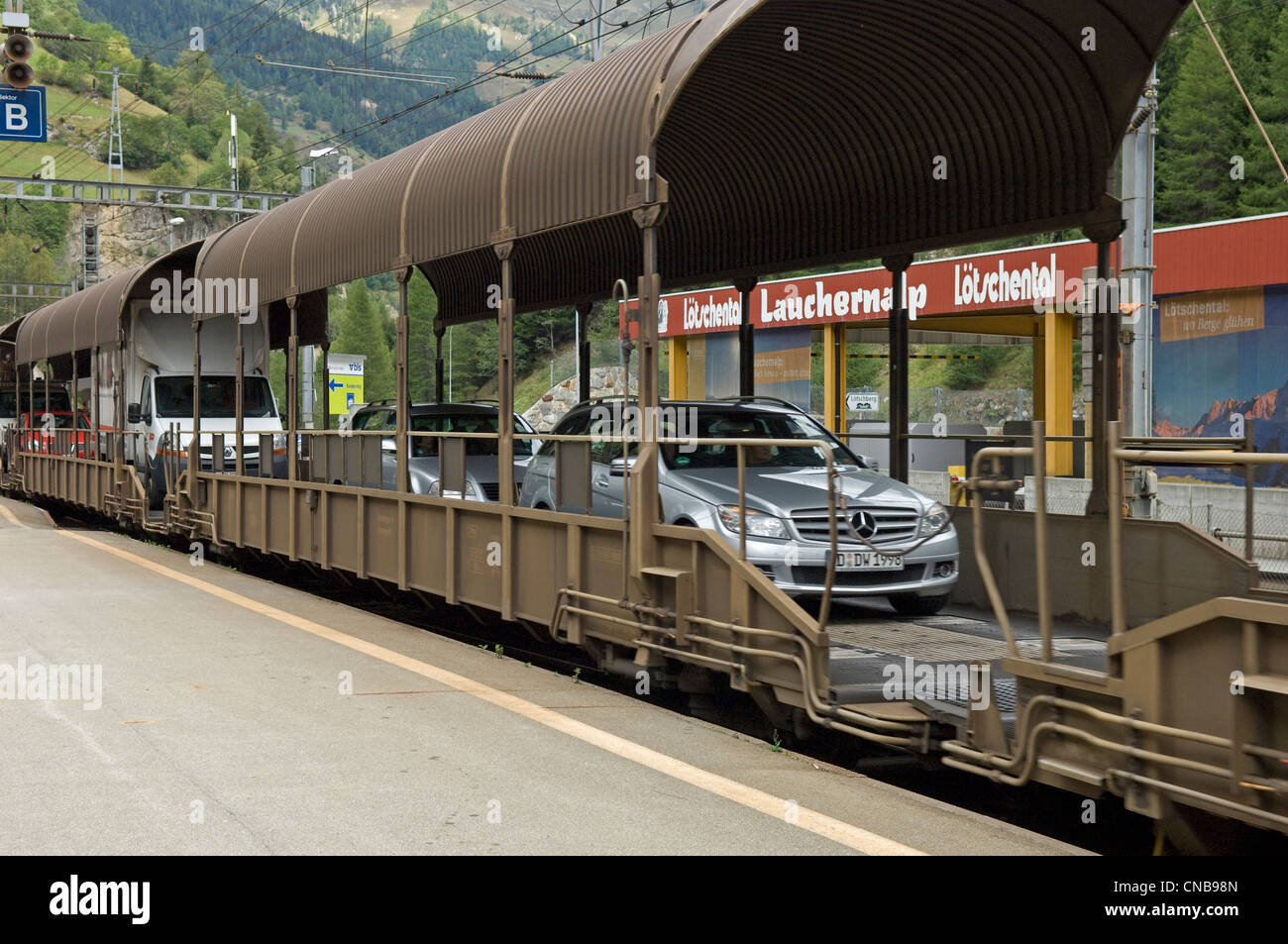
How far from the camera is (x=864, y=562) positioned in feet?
30.2

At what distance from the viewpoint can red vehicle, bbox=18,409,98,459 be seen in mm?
24500

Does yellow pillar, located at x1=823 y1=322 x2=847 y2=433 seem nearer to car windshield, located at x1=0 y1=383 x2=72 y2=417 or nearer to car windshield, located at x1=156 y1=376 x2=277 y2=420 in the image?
car windshield, located at x1=156 y1=376 x2=277 y2=420

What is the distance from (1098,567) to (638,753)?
3704mm

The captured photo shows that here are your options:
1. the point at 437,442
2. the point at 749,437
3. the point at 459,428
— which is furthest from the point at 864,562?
the point at 459,428

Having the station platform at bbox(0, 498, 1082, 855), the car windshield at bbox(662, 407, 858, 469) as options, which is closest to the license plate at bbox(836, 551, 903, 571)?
the car windshield at bbox(662, 407, 858, 469)

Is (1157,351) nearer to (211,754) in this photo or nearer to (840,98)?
(840,98)

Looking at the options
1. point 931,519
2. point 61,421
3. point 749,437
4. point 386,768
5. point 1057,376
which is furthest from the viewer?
point 61,421

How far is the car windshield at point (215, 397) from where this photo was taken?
21.0m

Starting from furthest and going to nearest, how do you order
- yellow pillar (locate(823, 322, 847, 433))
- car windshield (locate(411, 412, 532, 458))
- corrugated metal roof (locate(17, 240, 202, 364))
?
yellow pillar (locate(823, 322, 847, 433)) < corrugated metal roof (locate(17, 240, 202, 364)) < car windshield (locate(411, 412, 532, 458))

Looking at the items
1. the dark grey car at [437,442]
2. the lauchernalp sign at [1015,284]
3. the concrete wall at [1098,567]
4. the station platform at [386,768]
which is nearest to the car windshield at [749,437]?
the concrete wall at [1098,567]

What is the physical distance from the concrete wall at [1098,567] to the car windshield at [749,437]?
1285 millimetres

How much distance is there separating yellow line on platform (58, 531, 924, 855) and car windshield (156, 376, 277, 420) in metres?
8.50

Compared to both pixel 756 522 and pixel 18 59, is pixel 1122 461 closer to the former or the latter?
pixel 756 522

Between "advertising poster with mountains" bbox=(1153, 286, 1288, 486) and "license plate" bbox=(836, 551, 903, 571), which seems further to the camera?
"advertising poster with mountains" bbox=(1153, 286, 1288, 486)
